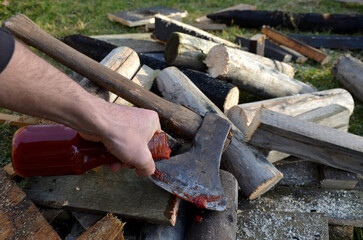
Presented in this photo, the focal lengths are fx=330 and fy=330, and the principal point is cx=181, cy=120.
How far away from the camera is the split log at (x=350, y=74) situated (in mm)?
4336

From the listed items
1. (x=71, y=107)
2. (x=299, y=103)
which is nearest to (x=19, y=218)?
(x=71, y=107)

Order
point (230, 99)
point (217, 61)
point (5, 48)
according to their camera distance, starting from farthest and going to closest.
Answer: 1. point (217, 61)
2. point (230, 99)
3. point (5, 48)

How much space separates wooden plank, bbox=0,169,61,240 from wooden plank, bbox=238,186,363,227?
4.41ft

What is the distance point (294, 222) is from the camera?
2289mm

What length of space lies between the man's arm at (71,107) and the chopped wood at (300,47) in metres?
4.16

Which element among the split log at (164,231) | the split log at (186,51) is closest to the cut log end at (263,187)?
the split log at (164,231)

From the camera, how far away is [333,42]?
5723 millimetres

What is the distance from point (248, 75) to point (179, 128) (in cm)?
160

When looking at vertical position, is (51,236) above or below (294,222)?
above

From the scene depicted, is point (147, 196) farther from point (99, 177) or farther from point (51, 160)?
point (51, 160)

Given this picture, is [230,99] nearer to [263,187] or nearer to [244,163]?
[244,163]

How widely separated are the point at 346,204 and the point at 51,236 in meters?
2.19

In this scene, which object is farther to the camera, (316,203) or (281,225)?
(316,203)

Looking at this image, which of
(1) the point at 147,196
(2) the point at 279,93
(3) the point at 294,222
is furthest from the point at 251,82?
(1) the point at 147,196
